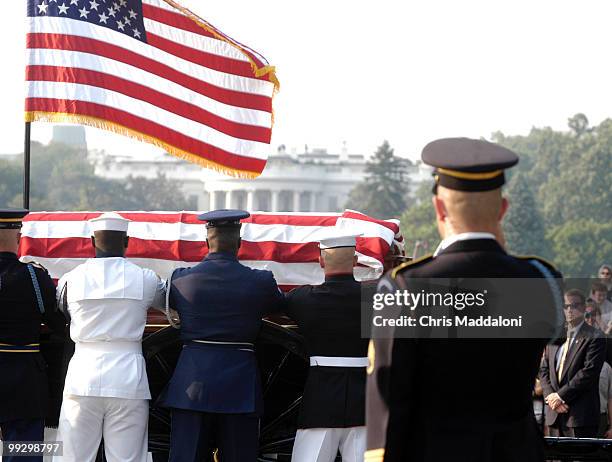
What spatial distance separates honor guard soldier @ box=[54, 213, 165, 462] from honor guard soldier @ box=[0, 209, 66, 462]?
171 millimetres

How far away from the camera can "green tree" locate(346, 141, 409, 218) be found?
10538cm

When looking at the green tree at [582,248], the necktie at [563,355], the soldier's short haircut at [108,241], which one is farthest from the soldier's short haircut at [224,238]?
the green tree at [582,248]

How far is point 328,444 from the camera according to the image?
6.03 meters

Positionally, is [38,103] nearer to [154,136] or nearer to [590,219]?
[154,136]

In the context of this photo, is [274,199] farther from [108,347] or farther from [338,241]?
[338,241]

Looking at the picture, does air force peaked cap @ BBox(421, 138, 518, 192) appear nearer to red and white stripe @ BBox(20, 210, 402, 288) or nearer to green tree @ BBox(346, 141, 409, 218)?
red and white stripe @ BBox(20, 210, 402, 288)

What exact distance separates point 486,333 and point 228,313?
2513mm

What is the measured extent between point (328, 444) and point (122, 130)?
3169mm

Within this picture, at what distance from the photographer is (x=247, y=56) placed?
8.82 metres

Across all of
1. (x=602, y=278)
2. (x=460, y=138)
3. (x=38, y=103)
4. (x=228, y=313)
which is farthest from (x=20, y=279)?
(x=602, y=278)

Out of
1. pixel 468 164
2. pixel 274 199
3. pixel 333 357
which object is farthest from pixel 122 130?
pixel 274 199

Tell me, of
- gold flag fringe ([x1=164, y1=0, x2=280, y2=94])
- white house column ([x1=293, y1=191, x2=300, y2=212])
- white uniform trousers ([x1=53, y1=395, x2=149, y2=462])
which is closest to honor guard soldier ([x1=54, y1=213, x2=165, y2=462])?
white uniform trousers ([x1=53, y1=395, x2=149, y2=462])

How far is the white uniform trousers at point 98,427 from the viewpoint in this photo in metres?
6.09

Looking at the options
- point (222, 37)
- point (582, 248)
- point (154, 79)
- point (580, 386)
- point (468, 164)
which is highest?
point (222, 37)
